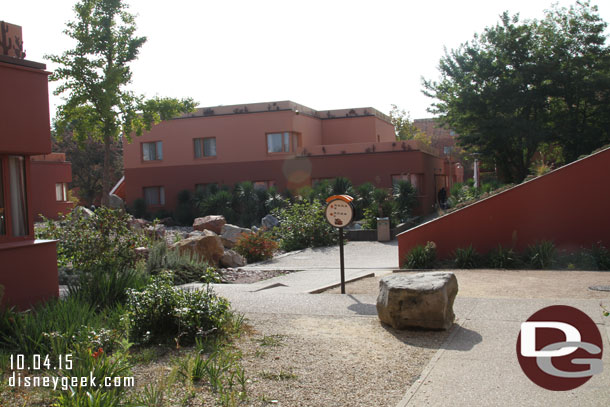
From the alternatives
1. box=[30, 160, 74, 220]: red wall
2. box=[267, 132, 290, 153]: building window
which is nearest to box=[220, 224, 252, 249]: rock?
box=[30, 160, 74, 220]: red wall

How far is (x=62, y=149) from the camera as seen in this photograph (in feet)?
153

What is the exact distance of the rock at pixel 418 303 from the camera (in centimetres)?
641

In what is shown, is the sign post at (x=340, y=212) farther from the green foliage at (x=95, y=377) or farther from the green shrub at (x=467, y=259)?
the green foliage at (x=95, y=377)

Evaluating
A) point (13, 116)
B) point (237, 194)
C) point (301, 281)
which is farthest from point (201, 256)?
point (237, 194)

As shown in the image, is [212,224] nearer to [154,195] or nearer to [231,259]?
[231,259]

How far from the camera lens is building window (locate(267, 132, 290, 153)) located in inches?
1255

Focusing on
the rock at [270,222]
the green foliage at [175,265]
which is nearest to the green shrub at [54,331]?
the green foliage at [175,265]

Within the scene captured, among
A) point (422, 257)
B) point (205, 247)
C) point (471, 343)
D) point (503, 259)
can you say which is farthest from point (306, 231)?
point (471, 343)

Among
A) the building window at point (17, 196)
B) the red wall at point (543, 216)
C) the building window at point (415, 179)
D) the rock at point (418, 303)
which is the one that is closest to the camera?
the rock at point (418, 303)

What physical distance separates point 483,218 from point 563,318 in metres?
6.47

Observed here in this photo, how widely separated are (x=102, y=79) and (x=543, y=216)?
21.2 metres

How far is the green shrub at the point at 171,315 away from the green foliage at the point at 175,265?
184 inches

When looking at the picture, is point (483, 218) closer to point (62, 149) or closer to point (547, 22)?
point (547, 22)
